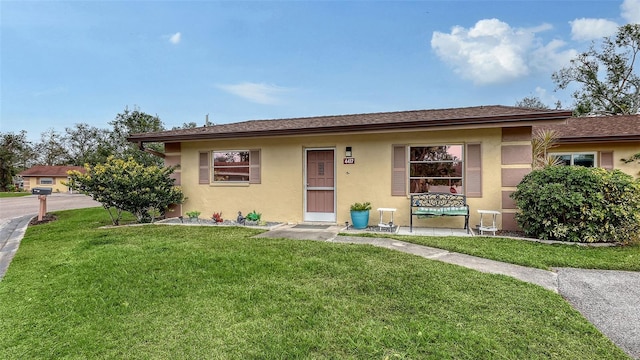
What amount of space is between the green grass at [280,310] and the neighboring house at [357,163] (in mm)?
3424

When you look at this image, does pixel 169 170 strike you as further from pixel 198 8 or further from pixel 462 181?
pixel 462 181

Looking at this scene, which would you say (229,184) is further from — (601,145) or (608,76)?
(608,76)

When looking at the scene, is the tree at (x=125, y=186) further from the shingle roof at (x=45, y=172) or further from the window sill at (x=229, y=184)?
the shingle roof at (x=45, y=172)

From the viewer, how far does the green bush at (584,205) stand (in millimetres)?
5520

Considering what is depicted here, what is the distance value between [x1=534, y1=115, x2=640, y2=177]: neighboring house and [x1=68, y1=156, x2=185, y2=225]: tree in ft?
37.1

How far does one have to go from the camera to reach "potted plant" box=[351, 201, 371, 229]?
24.5ft

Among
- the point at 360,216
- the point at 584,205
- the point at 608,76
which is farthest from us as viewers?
the point at 608,76

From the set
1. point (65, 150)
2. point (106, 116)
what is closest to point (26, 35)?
point (106, 116)

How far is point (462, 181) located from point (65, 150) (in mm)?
53077

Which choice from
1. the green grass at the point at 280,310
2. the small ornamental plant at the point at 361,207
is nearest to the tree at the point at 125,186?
the green grass at the point at 280,310

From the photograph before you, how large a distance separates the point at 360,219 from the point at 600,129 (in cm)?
822

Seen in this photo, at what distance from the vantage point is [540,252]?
195 inches

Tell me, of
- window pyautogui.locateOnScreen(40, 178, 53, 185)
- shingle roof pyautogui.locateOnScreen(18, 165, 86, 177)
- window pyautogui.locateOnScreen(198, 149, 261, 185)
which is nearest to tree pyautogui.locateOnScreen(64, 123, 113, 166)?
shingle roof pyautogui.locateOnScreen(18, 165, 86, 177)

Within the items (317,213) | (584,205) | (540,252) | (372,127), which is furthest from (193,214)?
(584,205)
